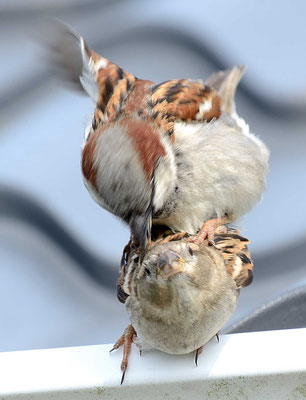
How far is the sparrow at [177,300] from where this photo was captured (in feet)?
5.26

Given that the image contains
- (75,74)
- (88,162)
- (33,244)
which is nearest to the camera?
(88,162)

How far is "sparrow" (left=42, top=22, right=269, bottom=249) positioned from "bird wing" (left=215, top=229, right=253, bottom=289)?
41 mm

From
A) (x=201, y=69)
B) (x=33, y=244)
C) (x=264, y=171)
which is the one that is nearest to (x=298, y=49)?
(x=201, y=69)

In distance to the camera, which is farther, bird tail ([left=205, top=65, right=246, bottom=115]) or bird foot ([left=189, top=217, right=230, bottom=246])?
bird tail ([left=205, top=65, right=246, bottom=115])

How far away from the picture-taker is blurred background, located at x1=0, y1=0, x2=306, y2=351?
8.39 feet

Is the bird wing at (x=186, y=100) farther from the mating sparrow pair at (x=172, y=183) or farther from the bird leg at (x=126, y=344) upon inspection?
the bird leg at (x=126, y=344)

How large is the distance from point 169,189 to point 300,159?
94 centimetres

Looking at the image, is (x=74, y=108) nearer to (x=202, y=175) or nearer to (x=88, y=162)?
(x=202, y=175)

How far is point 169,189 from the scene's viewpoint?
1.98 m

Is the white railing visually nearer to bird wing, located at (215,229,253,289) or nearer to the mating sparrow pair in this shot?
the mating sparrow pair

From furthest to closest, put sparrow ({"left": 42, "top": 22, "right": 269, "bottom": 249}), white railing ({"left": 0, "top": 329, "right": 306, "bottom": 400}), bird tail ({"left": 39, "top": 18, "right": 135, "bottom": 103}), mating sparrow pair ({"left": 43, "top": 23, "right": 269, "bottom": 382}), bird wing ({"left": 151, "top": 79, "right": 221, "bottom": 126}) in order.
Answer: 1. bird tail ({"left": 39, "top": 18, "right": 135, "bottom": 103})
2. bird wing ({"left": 151, "top": 79, "right": 221, "bottom": 126})
3. sparrow ({"left": 42, "top": 22, "right": 269, "bottom": 249})
4. mating sparrow pair ({"left": 43, "top": 23, "right": 269, "bottom": 382})
5. white railing ({"left": 0, "top": 329, "right": 306, "bottom": 400})

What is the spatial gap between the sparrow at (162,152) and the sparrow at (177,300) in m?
0.14

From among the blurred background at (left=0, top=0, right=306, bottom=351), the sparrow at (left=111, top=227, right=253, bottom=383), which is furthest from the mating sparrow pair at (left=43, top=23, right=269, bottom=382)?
the blurred background at (left=0, top=0, right=306, bottom=351)

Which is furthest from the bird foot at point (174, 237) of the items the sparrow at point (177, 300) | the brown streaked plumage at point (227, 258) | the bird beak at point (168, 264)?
the bird beak at point (168, 264)
